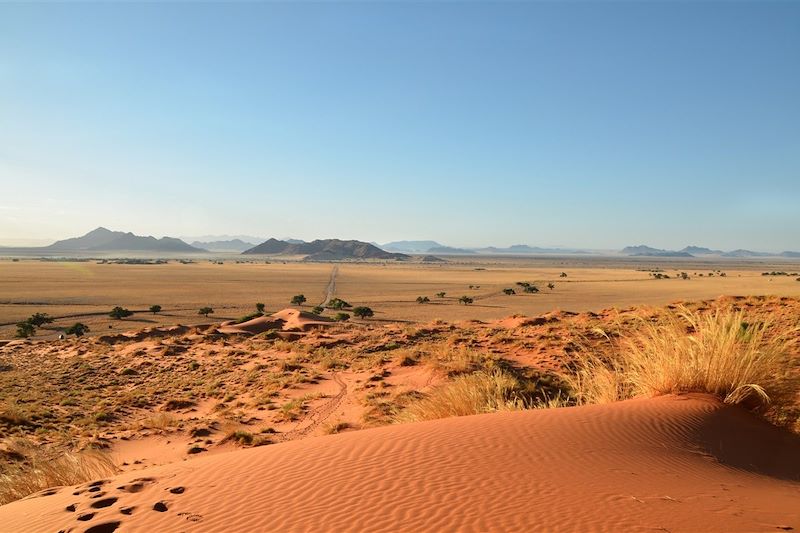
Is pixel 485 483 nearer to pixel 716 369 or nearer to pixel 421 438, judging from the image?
pixel 421 438

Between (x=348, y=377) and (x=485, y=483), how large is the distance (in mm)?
10761

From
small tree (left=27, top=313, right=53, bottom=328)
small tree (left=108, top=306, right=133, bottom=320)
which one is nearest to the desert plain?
small tree (left=27, top=313, right=53, bottom=328)

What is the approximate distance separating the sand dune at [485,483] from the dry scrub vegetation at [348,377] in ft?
3.93

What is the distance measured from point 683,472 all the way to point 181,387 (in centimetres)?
1432

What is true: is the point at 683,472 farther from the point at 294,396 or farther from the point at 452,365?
the point at 294,396

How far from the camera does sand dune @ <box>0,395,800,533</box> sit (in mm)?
3574

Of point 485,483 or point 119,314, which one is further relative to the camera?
point 119,314

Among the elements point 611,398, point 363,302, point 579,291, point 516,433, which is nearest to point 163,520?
point 516,433

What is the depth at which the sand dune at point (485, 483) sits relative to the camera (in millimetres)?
3574

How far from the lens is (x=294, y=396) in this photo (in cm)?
1308

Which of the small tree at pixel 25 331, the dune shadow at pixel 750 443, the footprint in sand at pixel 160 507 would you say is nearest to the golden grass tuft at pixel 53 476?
the footprint in sand at pixel 160 507

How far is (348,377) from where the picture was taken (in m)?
14.6

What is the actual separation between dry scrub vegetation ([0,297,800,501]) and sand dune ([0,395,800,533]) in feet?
3.93

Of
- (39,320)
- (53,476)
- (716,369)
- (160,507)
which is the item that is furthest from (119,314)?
(716,369)
